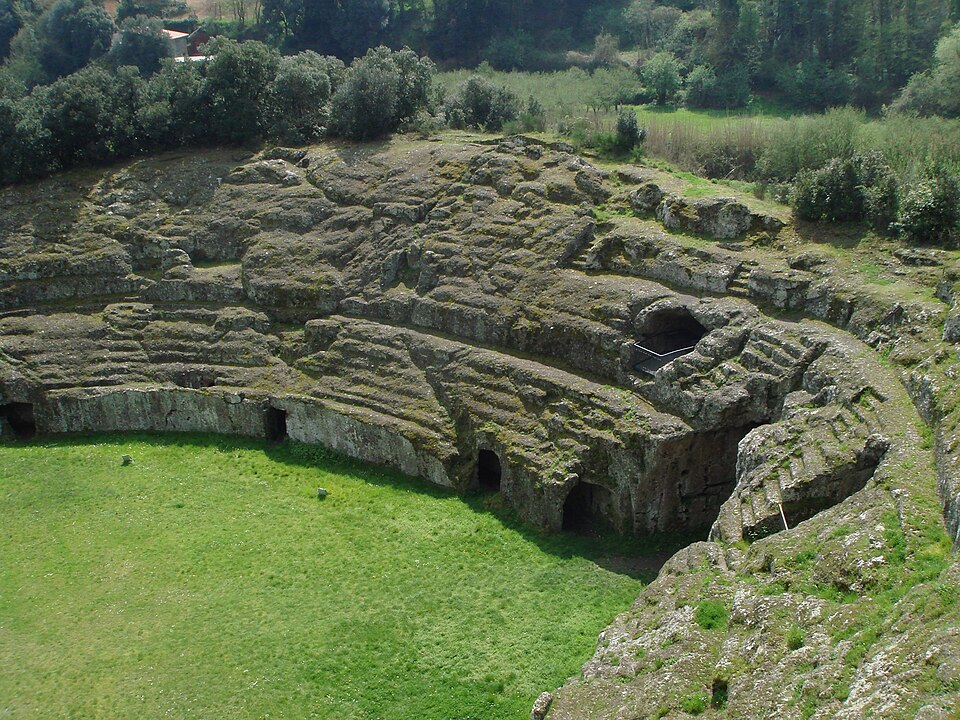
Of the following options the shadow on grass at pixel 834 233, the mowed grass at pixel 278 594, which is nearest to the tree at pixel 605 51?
the shadow on grass at pixel 834 233

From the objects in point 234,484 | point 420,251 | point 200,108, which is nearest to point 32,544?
point 234,484

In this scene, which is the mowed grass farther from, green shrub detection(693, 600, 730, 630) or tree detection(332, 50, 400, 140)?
tree detection(332, 50, 400, 140)

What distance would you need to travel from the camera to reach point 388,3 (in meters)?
61.0

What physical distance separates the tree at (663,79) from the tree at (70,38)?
114 ft

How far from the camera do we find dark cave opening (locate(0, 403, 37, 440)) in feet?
103

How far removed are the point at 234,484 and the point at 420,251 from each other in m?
10.3

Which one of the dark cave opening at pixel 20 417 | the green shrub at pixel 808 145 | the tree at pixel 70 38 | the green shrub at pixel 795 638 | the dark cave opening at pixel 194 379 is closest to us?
the green shrub at pixel 795 638

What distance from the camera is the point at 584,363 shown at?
2656 centimetres

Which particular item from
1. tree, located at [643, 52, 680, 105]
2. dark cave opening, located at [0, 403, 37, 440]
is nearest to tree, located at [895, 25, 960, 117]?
tree, located at [643, 52, 680, 105]

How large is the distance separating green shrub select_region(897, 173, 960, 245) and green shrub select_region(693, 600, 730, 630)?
45.3 feet

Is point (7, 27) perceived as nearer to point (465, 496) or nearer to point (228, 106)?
point (228, 106)

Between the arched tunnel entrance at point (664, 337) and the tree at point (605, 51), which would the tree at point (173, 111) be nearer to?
the arched tunnel entrance at point (664, 337)

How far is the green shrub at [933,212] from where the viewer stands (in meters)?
24.2

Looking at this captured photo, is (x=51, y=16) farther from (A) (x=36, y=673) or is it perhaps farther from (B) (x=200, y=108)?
(A) (x=36, y=673)
